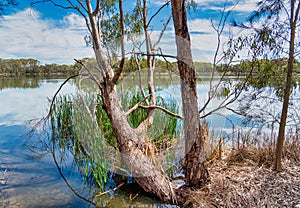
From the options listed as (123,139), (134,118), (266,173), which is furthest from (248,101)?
(134,118)

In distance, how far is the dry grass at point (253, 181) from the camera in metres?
2.41

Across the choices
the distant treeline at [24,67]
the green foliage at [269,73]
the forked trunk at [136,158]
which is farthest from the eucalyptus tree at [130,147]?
the distant treeline at [24,67]

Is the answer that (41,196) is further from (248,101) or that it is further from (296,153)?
(296,153)

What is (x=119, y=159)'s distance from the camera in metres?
3.33

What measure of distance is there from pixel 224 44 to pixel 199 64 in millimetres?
434

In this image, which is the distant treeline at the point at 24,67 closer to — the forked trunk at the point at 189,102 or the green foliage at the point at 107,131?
the green foliage at the point at 107,131

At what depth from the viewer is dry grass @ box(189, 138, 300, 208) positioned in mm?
2414

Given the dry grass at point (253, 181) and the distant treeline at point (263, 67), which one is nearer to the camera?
the dry grass at point (253, 181)

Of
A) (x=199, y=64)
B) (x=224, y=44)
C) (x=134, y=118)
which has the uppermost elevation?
(x=224, y=44)

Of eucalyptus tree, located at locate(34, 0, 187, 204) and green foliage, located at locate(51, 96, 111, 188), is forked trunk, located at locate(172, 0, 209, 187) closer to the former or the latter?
eucalyptus tree, located at locate(34, 0, 187, 204)

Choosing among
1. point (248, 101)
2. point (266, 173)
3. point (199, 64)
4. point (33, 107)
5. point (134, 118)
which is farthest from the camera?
point (33, 107)

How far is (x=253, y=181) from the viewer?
2717mm

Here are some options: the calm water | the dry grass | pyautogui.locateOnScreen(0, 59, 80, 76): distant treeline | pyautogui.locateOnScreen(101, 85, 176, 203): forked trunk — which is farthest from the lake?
pyautogui.locateOnScreen(0, 59, 80, 76): distant treeline

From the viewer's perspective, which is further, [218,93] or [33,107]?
[33,107]
